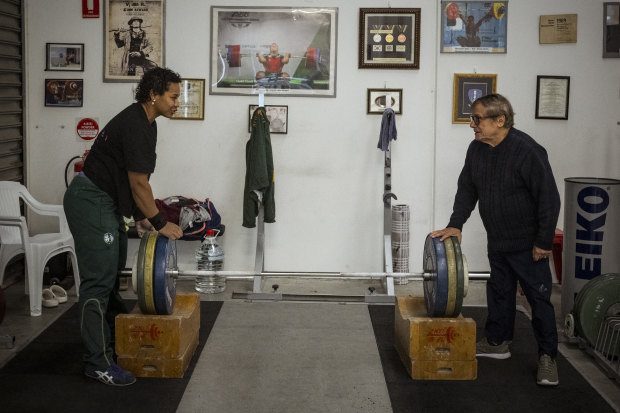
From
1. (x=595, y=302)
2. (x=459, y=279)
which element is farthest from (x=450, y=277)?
(x=595, y=302)

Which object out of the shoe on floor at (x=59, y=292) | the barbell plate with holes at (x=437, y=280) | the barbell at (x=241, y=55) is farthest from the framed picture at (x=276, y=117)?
the barbell plate with holes at (x=437, y=280)

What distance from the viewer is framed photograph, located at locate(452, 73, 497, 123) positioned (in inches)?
226

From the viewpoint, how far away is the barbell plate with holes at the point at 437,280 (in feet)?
12.1

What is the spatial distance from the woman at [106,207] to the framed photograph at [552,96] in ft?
10.6

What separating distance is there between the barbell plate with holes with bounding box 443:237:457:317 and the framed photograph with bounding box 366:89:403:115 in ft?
7.08

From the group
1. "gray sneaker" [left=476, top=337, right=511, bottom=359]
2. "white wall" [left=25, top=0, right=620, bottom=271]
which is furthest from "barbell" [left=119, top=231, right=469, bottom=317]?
"white wall" [left=25, top=0, right=620, bottom=271]

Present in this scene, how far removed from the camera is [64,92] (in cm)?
577

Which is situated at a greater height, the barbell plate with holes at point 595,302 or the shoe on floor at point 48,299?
the barbell plate with holes at point 595,302

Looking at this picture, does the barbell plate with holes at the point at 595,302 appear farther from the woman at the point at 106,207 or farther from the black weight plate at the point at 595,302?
the woman at the point at 106,207

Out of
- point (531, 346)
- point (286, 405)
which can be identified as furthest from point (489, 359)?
point (286, 405)

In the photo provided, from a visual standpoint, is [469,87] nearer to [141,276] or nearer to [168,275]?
[168,275]

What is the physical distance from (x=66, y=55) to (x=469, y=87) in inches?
122

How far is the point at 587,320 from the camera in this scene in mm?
4027

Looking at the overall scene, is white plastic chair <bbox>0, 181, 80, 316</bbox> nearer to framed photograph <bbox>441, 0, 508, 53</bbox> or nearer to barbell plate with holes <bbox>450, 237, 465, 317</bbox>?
barbell plate with holes <bbox>450, 237, 465, 317</bbox>
